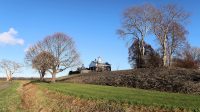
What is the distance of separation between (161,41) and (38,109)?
33.6 metres

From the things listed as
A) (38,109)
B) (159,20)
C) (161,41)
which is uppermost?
(159,20)

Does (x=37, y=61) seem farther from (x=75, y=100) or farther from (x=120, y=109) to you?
(x=120, y=109)

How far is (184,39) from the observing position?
5981 cm

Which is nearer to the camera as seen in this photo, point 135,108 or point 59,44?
point 135,108

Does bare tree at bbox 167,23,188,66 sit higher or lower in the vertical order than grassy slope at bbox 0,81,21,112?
higher

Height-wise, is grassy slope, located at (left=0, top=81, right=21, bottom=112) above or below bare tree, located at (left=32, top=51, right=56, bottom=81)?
below

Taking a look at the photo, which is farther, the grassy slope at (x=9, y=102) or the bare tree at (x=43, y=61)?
the bare tree at (x=43, y=61)

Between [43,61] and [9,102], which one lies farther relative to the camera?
[43,61]

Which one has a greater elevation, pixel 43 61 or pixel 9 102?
pixel 43 61

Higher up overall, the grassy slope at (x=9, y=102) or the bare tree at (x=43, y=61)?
the bare tree at (x=43, y=61)

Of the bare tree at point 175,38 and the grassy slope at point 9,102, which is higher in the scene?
the bare tree at point 175,38

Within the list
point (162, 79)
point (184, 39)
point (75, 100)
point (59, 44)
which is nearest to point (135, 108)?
point (75, 100)

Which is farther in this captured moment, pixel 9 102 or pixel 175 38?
pixel 175 38

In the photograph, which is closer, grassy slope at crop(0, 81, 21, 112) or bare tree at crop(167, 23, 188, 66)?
grassy slope at crop(0, 81, 21, 112)
